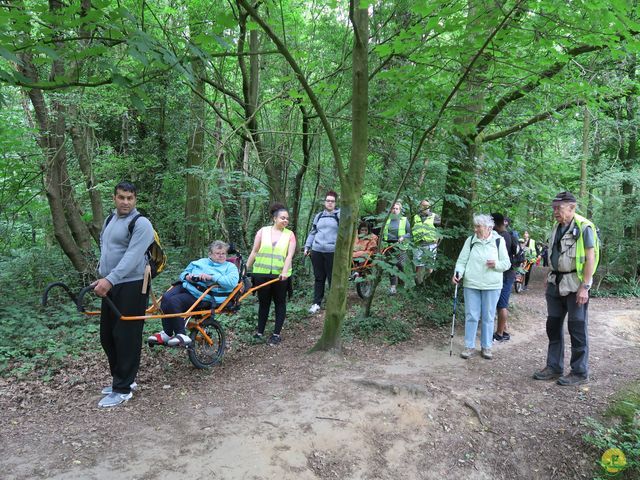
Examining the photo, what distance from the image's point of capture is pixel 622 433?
11.6 feet

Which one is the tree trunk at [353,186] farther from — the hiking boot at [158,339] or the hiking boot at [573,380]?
the hiking boot at [573,380]

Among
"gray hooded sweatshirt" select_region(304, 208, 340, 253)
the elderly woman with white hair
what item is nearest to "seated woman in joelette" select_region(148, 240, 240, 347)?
"gray hooded sweatshirt" select_region(304, 208, 340, 253)

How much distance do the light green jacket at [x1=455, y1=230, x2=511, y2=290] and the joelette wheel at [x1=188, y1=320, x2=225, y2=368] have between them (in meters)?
3.17

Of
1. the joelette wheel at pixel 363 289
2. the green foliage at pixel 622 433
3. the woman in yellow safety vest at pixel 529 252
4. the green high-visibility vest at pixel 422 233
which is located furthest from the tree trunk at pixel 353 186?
the woman in yellow safety vest at pixel 529 252

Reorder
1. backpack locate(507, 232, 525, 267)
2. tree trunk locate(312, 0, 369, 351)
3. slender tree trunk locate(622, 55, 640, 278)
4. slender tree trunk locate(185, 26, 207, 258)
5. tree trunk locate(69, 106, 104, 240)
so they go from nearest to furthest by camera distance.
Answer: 1. tree trunk locate(312, 0, 369, 351)
2. backpack locate(507, 232, 525, 267)
3. tree trunk locate(69, 106, 104, 240)
4. slender tree trunk locate(185, 26, 207, 258)
5. slender tree trunk locate(622, 55, 640, 278)

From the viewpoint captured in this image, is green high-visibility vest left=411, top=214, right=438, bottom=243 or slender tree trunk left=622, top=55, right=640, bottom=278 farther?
slender tree trunk left=622, top=55, right=640, bottom=278

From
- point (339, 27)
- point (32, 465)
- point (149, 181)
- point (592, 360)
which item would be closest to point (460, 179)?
point (592, 360)

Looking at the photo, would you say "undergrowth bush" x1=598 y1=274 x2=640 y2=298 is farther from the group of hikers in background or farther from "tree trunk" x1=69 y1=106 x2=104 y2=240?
"tree trunk" x1=69 y1=106 x2=104 y2=240

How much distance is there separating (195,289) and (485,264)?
3525 mm

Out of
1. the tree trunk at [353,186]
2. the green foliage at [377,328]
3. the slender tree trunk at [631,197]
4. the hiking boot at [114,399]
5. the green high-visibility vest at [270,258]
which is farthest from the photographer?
the slender tree trunk at [631,197]

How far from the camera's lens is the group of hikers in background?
153 inches

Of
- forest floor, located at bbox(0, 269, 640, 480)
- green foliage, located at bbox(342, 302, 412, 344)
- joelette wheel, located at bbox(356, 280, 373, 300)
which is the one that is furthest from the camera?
joelette wheel, located at bbox(356, 280, 373, 300)

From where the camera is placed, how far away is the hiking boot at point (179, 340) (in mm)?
4277

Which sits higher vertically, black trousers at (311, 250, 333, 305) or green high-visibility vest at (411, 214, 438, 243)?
green high-visibility vest at (411, 214, 438, 243)
